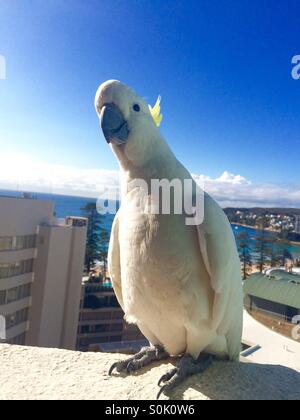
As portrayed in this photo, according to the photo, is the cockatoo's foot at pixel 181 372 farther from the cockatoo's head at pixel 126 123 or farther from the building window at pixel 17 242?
the building window at pixel 17 242

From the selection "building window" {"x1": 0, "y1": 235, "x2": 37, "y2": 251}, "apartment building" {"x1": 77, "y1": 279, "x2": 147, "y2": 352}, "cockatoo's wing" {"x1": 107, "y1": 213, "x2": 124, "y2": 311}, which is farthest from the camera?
"apartment building" {"x1": 77, "y1": 279, "x2": 147, "y2": 352}

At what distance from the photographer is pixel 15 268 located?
10359 millimetres

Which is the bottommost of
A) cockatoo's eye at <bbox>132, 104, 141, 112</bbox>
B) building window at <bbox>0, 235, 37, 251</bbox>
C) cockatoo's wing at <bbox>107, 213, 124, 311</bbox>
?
building window at <bbox>0, 235, 37, 251</bbox>

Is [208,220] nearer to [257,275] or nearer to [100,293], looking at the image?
[100,293]

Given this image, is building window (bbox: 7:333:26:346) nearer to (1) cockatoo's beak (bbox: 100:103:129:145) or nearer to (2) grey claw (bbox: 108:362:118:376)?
(2) grey claw (bbox: 108:362:118:376)

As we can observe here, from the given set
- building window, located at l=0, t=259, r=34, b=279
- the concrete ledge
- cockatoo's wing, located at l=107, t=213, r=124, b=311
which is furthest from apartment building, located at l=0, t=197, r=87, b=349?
cockatoo's wing, located at l=107, t=213, r=124, b=311

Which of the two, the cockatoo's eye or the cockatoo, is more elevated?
the cockatoo's eye

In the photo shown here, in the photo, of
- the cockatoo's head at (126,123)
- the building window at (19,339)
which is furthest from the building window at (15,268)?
the cockatoo's head at (126,123)

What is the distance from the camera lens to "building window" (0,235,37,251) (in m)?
9.89

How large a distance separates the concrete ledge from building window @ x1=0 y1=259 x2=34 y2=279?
8010mm

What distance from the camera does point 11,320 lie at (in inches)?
403

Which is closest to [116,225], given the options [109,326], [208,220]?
[208,220]

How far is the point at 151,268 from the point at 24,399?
1216 millimetres

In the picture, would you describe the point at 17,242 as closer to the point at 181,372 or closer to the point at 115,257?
the point at 115,257
